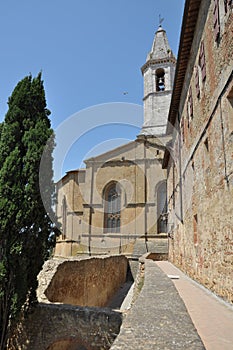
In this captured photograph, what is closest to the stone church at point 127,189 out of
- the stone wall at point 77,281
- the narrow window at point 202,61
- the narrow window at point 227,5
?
the stone wall at point 77,281

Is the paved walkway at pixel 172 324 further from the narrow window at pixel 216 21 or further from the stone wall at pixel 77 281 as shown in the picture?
the narrow window at pixel 216 21

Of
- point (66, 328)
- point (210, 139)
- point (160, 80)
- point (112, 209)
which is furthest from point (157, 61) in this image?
point (66, 328)

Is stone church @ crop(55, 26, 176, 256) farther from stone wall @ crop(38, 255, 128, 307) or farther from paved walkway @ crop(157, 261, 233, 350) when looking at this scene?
paved walkway @ crop(157, 261, 233, 350)

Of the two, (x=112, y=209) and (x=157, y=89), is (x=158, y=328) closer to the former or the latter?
(x=112, y=209)

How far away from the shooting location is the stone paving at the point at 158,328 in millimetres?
2283

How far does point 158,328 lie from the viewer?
2.72 metres

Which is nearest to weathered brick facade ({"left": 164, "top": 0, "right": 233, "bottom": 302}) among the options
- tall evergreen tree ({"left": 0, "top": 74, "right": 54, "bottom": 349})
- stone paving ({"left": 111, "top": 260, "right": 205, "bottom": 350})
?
stone paving ({"left": 111, "top": 260, "right": 205, "bottom": 350})

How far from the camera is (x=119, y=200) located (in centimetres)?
2881

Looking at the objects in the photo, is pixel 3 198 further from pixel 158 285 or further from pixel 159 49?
pixel 159 49

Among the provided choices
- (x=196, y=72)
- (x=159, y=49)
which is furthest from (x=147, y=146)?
(x=196, y=72)

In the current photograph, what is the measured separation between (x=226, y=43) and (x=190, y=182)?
5.73 meters

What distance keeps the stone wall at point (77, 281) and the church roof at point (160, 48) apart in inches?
984

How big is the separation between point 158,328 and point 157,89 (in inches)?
1214

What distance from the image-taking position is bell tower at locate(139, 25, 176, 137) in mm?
29953
